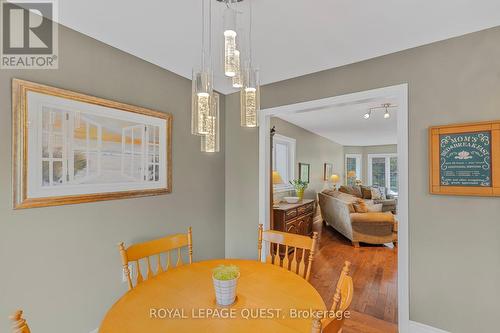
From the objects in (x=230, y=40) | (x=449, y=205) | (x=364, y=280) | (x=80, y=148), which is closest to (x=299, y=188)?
(x=364, y=280)

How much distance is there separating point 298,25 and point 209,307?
1.84m

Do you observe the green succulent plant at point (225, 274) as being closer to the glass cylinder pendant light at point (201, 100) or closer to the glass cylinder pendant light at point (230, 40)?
the glass cylinder pendant light at point (201, 100)

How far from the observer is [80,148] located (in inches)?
71.1

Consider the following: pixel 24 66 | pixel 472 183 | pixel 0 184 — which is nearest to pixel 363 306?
pixel 472 183

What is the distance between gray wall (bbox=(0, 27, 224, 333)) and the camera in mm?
1513

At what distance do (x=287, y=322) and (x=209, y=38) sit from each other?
1916 mm

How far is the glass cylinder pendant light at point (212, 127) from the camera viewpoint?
1348 millimetres

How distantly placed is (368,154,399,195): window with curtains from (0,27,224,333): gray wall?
9038 mm

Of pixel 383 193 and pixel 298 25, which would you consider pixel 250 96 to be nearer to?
pixel 298 25

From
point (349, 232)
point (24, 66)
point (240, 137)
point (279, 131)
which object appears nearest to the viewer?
point (24, 66)

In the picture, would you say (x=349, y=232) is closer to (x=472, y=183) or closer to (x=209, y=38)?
(x=472, y=183)

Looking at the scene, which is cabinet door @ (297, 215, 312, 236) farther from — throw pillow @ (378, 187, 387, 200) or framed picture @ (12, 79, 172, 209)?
throw pillow @ (378, 187, 387, 200)

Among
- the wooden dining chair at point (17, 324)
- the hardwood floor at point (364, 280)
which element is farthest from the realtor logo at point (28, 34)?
the hardwood floor at point (364, 280)

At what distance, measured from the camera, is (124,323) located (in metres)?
1.07
